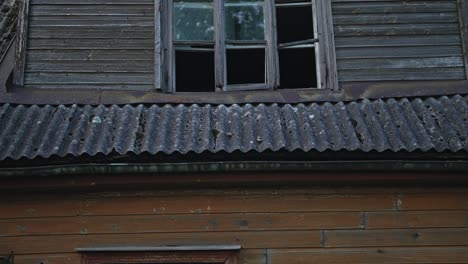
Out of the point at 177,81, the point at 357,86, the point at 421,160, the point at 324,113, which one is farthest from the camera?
the point at 177,81

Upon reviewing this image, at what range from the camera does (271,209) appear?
5.67 metres

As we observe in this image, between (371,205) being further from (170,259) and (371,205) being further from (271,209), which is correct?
(170,259)

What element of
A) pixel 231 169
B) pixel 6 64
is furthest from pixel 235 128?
pixel 6 64

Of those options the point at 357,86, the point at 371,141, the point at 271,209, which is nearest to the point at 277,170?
the point at 271,209

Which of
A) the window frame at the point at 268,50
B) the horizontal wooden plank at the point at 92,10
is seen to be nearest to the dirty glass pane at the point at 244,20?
the window frame at the point at 268,50

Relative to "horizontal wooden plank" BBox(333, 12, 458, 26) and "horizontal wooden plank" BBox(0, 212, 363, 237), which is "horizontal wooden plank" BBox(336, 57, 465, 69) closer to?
"horizontal wooden plank" BBox(333, 12, 458, 26)

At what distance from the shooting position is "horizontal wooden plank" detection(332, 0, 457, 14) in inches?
276

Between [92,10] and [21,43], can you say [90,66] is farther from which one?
[21,43]

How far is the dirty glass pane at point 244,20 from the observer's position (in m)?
7.12

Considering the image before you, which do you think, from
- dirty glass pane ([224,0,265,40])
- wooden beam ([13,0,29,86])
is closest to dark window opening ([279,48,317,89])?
dirty glass pane ([224,0,265,40])

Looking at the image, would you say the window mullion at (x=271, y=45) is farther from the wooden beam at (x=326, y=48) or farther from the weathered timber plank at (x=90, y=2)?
the weathered timber plank at (x=90, y=2)

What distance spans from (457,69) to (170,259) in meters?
3.67

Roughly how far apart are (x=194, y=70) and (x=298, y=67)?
3.89 ft

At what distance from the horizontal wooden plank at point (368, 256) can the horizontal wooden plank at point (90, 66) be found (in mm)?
2527
